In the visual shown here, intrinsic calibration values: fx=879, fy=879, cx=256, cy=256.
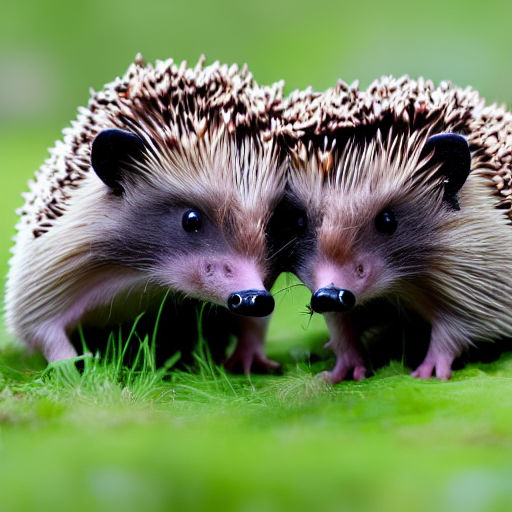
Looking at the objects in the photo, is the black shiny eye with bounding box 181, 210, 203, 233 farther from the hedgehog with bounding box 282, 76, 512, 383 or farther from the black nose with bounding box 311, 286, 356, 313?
the black nose with bounding box 311, 286, 356, 313

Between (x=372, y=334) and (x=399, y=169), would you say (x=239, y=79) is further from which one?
(x=372, y=334)

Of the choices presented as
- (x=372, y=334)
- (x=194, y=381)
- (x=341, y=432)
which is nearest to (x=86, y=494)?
(x=341, y=432)

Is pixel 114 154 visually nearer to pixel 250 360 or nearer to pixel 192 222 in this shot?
pixel 192 222

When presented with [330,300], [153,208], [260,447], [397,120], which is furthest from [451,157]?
[260,447]

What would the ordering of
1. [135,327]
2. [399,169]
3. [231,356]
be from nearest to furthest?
[399,169]
[135,327]
[231,356]

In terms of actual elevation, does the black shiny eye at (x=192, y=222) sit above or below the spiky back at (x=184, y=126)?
below

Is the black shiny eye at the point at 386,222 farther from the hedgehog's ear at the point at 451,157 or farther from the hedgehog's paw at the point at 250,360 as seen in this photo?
the hedgehog's paw at the point at 250,360

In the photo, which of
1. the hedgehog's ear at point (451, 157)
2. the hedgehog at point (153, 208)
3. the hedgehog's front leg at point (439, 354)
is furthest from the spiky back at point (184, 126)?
the hedgehog's front leg at point (439, 354)

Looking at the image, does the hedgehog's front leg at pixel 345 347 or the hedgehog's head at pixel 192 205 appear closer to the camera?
the hedgehog's head at pixel 192 205
